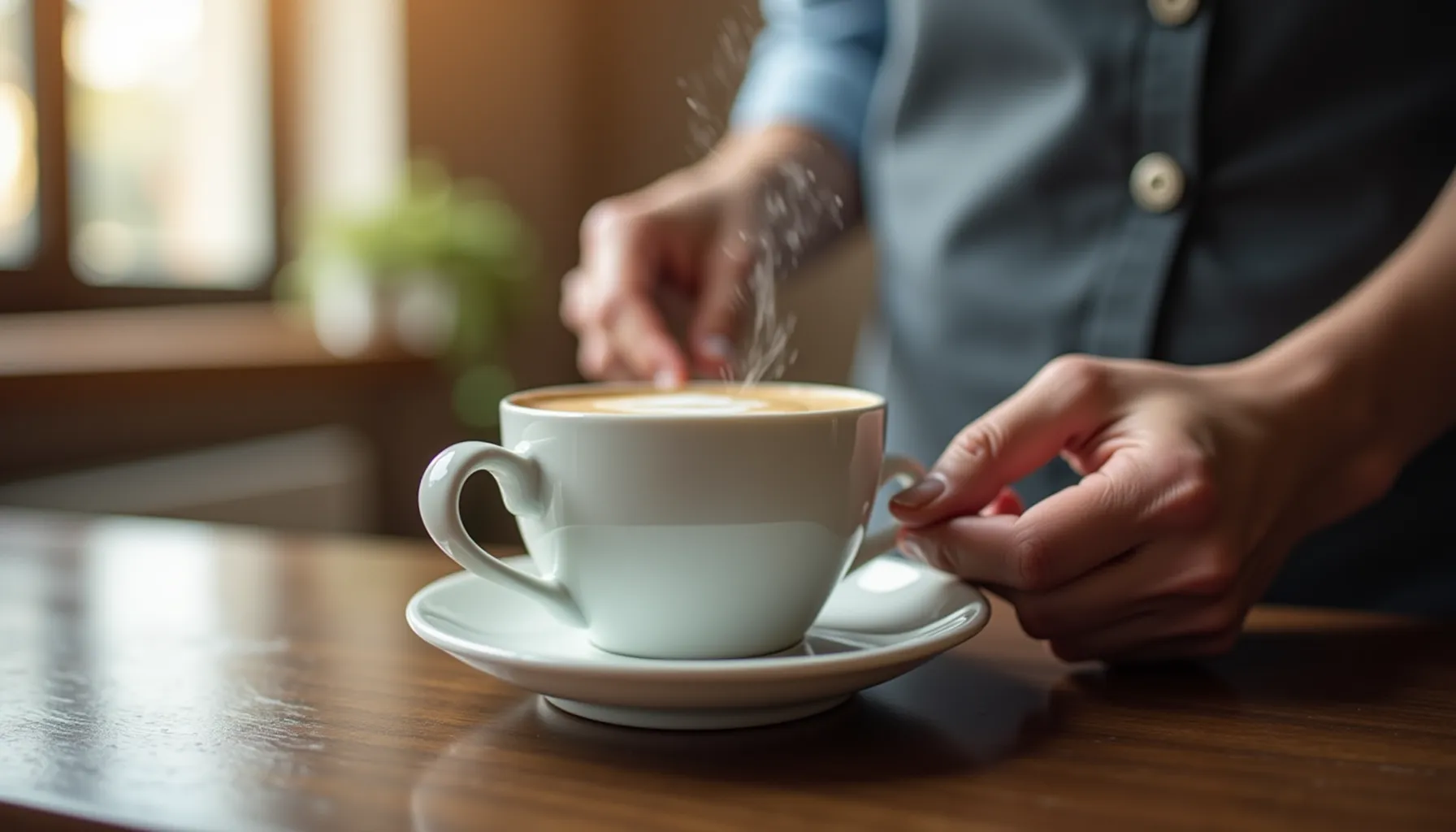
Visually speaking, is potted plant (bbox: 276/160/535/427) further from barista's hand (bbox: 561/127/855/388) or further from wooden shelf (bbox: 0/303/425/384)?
barista's hand (bbox: 561/127/855/388)

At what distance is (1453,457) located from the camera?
3.15 ft

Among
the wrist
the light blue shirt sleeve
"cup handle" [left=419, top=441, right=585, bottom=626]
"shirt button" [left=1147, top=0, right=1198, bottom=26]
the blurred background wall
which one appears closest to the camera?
"cup handle" [left=419, top=441, right=585, bottom=626]

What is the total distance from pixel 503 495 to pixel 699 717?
13cm

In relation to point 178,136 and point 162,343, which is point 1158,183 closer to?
point 162,343

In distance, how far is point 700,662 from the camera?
0.50 meters

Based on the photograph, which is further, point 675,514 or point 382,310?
point 382,310

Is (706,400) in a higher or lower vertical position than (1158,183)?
lower

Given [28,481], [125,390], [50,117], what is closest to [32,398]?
[125,390]

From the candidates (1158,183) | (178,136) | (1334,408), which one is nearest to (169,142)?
(178,136)

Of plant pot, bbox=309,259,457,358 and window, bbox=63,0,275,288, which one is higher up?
window, bbox=63,0,275,288

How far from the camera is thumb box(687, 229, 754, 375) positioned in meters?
0.97

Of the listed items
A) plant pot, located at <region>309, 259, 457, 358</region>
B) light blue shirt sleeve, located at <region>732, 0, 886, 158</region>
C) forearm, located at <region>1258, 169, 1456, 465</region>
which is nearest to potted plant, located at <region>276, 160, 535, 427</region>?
plant pot, located at <region>309, 259, 457, 358</region>

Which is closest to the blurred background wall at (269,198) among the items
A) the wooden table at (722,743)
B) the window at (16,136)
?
the window at (16,136)

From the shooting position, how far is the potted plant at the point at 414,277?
2857 mm
